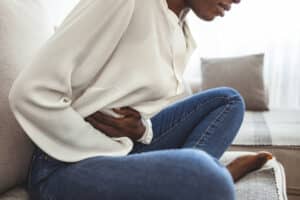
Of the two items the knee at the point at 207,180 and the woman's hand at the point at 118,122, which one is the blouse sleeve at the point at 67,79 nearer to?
the woman's hand at the point at 118,122

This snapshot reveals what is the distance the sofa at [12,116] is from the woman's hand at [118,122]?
17 centimetres

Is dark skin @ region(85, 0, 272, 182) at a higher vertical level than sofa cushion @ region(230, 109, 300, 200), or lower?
higher

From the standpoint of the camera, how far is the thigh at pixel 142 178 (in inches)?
26.9

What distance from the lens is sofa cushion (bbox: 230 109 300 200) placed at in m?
1.51

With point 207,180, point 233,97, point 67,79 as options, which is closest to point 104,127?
point 67,79

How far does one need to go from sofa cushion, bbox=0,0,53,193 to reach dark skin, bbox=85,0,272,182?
0.16 meters

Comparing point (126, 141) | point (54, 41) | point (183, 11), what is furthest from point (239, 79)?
point (54, 41)

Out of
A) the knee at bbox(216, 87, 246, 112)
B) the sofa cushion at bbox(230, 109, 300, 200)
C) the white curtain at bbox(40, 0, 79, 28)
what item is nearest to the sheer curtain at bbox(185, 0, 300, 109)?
the sofa cushion at bbox(230, 109, 300, 200)

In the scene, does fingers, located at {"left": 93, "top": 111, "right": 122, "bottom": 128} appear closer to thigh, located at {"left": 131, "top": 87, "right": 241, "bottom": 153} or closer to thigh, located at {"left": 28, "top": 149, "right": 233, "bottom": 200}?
thigh, located at {"left": 28, "top": 149, "right": 233, "bottom": 200}

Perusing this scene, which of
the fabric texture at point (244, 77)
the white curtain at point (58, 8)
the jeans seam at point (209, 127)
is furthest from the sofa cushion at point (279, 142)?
the white curtain at point (58, 8)

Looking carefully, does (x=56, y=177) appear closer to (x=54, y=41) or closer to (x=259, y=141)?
(x=54, y=41)

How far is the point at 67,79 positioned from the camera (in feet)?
2.43

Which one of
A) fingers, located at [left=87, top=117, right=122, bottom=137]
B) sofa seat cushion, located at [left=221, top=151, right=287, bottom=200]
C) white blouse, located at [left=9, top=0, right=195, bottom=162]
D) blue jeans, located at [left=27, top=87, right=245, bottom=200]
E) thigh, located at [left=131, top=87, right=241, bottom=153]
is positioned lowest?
sofa seat cushion, located at [left=221, top=151, right=287, bottom=200]

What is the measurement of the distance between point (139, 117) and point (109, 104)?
3.6 inches
